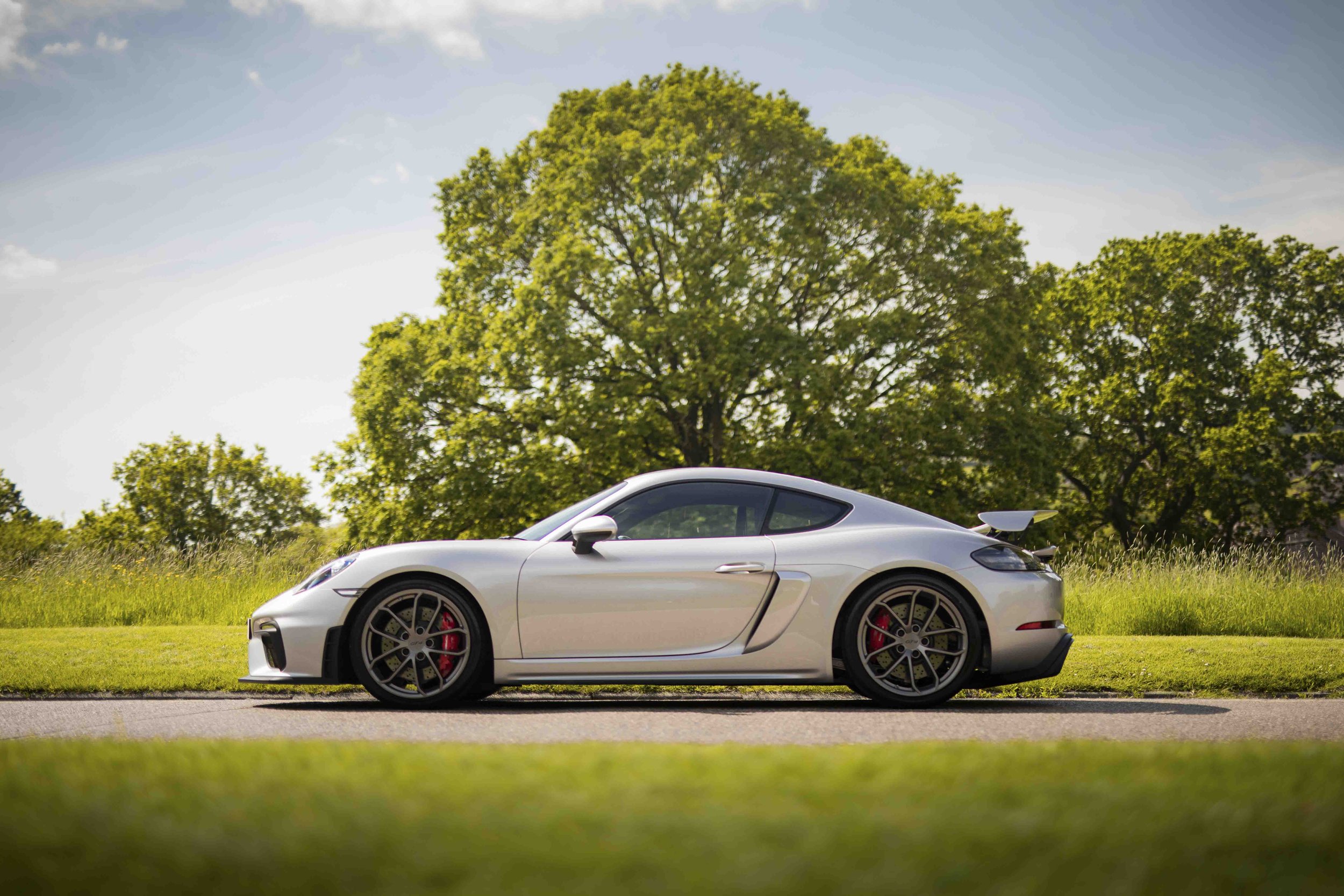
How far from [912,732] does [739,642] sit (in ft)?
5.08

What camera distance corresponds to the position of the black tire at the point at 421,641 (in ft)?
22.1

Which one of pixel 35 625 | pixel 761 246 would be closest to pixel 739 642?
pixel 35 625

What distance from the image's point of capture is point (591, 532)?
6746mm

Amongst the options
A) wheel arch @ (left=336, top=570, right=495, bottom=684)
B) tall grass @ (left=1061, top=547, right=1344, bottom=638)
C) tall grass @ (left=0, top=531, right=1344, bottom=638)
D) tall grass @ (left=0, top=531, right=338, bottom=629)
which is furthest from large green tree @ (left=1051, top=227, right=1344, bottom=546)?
wheel arch @ (left=336, top=570, right=495, bottom=684)

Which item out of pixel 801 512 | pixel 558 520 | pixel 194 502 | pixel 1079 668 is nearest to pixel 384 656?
pixel 558 520

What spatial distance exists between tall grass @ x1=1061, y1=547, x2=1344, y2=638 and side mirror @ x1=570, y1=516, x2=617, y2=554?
7737 millimetres

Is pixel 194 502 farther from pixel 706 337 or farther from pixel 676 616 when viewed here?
pixel 676 616

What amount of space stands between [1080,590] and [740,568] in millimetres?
8330

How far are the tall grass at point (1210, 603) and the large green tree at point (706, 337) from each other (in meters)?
12.3

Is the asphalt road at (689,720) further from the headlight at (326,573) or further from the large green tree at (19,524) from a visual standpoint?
the large green tree at (19,524)

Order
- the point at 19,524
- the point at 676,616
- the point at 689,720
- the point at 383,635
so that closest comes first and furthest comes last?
the point at 689,720 < the point at 676,616 < the point at 383,635 < the point at 19,524

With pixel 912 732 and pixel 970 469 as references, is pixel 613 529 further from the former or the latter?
pixel 970 469

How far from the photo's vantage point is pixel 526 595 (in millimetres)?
6730

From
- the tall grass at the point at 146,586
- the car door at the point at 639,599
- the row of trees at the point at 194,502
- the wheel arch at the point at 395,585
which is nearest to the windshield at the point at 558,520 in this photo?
the car door at the point at 639,599
